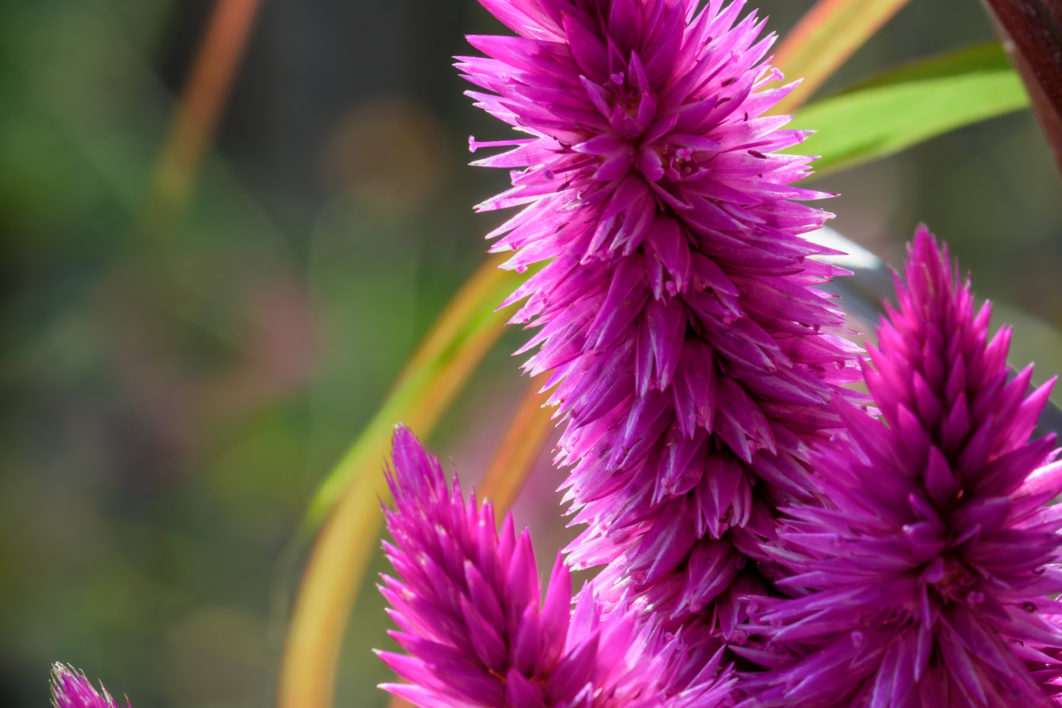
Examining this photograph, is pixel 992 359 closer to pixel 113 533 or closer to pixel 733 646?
pixel 733 646

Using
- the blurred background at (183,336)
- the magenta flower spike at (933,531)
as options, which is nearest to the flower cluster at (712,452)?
the magenta flower spike at (933,531)

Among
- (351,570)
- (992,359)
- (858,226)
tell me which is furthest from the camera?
(858,226)

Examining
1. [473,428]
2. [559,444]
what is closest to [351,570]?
[559,444]

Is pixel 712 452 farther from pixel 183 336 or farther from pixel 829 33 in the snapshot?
pixel 183 336

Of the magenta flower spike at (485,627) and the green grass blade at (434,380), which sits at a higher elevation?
the green grass blade at (434,380)

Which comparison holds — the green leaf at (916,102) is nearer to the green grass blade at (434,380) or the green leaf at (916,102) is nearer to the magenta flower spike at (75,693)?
the green grass blade at (434,380)

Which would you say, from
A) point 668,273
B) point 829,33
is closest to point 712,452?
point 668,273
